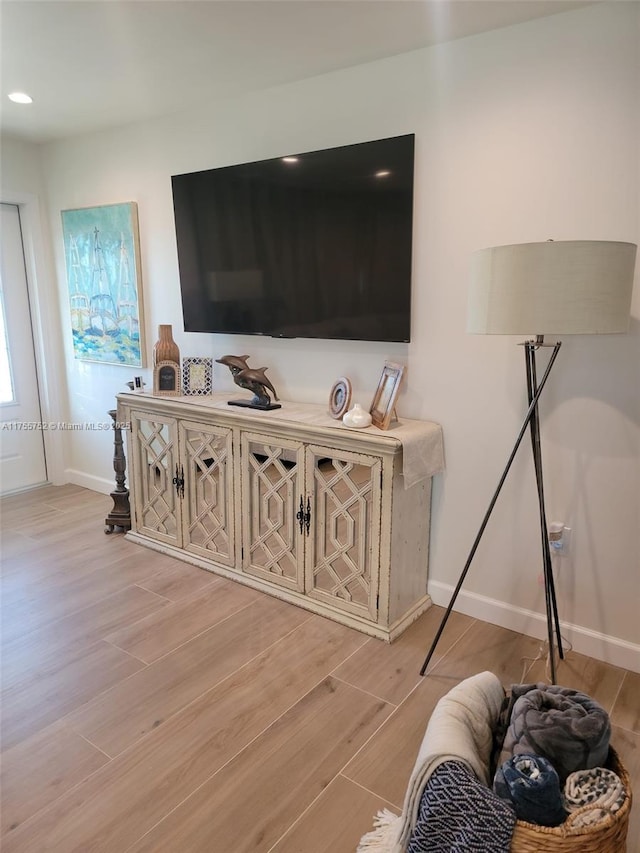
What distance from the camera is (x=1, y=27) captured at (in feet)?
7.18

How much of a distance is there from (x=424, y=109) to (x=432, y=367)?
107 centimetres

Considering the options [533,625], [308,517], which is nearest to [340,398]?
[308,517]

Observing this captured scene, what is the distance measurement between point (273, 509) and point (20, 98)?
250 centimetres

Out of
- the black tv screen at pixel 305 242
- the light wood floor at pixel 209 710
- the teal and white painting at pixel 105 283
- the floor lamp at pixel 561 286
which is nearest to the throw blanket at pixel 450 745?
the light wood floor at pixel 209 710

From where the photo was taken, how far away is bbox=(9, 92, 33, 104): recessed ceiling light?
2934 mm

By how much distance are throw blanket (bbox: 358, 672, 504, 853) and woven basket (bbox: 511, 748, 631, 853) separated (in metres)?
0.15

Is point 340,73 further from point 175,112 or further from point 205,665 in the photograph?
point 205,665

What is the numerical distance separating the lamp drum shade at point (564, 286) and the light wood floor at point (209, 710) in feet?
4.42

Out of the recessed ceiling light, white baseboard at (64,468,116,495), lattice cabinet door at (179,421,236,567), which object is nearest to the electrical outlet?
lattice cabinet door at (179,421,236,567)

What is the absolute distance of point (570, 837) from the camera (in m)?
1.23

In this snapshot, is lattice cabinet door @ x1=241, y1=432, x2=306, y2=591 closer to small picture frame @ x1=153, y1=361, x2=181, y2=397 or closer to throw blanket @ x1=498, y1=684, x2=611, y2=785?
small picture frame @ x1=153, y1=361, x2=181, y2=397

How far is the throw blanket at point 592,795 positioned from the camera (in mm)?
1261

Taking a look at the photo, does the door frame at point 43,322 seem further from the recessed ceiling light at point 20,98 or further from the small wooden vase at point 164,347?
the small wooden vase at point 164,347

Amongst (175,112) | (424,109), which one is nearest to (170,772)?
(424,109)
